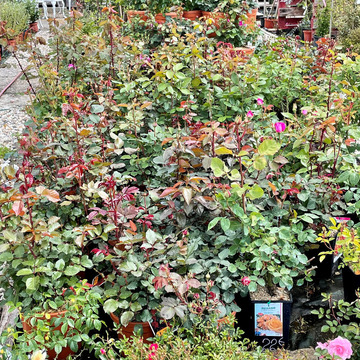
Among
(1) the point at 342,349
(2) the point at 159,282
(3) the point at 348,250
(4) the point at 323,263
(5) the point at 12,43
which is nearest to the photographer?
(1) the point at 342,349

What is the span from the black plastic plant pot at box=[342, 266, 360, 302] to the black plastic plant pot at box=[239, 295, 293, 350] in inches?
13.4

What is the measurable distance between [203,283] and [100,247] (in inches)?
19.3

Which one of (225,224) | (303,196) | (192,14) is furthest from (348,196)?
(192,14)

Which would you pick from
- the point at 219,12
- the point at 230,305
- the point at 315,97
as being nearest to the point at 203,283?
the point at 230,305

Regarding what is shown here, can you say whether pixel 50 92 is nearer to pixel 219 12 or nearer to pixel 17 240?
pixel 17 240

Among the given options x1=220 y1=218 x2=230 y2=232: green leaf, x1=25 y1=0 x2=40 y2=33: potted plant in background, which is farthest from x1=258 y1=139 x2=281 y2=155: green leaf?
x1=25 y1=0 x2=40 y2=33: potted plant in background

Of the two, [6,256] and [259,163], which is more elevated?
[259,163]

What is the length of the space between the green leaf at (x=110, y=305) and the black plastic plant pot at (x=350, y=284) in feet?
3.54

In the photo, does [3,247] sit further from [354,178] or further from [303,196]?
[354,178]

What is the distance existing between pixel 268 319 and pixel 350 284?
18.2 inches

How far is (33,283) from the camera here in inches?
67.8

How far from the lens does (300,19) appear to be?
27.6 ft

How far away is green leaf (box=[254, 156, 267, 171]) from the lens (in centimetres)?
173

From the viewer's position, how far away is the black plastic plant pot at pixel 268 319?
6.19 ft
